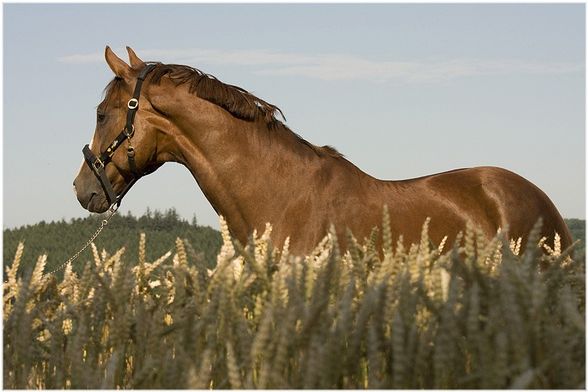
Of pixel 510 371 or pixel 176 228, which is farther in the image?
pixel 176 228

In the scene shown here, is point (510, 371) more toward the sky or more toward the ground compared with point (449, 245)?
more toward the ground

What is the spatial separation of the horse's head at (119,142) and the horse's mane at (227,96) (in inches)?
8.6

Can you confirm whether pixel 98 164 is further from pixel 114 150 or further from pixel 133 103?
pixel 133 103

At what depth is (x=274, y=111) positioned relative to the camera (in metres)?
6.95

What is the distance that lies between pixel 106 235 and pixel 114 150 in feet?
68.7

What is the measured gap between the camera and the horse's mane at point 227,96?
6816 millimetres

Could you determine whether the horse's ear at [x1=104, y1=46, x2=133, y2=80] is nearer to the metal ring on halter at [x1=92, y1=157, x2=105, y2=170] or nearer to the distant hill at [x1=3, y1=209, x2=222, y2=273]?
the metal ring on halter at [x1=92, y1=157, x2=105, y2=170]

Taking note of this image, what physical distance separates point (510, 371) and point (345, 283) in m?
0.84

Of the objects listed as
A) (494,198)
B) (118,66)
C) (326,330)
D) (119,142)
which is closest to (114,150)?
(119,142)

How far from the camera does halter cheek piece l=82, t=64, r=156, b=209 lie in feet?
22.7

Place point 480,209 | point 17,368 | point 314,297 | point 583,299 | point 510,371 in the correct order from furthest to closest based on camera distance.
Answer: point 480,209
point 583,299
point 17,368
point 314,297
point 510,371

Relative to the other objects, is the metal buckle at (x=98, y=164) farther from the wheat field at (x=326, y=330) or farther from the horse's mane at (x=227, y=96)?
the wheat field at (x=326, y=330)

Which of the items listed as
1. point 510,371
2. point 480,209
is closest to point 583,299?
point 510,371

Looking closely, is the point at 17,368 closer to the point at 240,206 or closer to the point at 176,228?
the point at 240,206
